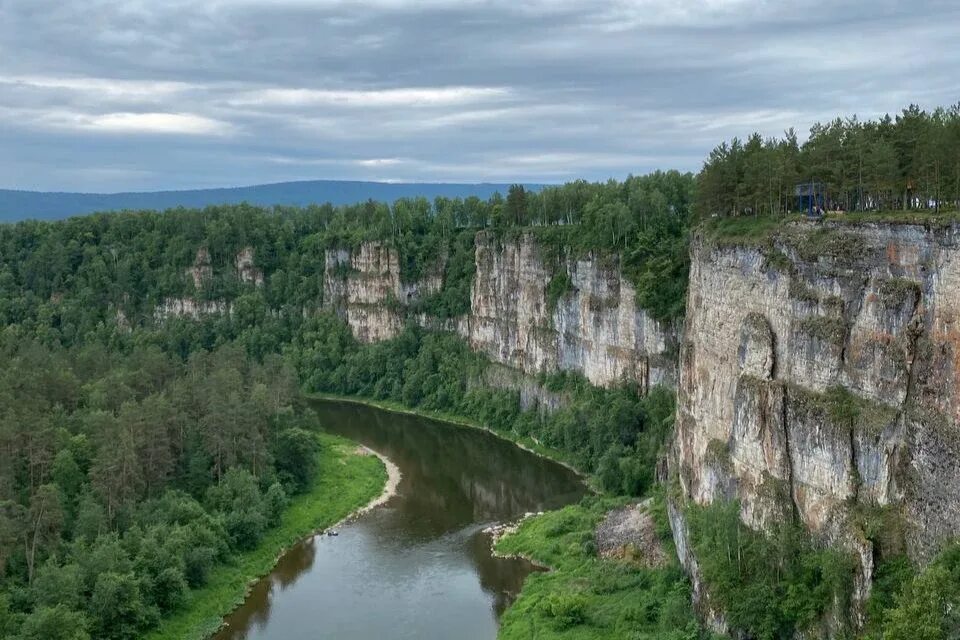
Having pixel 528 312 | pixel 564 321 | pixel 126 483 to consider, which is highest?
pixel 528 312

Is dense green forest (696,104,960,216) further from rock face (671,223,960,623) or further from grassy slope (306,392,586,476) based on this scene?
grassy slope (306,392,586,476)

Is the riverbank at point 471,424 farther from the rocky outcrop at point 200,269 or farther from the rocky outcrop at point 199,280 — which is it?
the rocky outcrop at point 200,269

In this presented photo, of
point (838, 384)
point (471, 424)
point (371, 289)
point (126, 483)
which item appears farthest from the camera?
point (371, 289)

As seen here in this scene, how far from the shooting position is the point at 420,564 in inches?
1785

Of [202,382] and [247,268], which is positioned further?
[247,268]

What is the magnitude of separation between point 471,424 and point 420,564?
29.8 m

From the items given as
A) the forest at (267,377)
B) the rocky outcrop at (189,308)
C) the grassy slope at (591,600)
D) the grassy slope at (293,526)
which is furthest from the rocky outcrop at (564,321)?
the rocky outcrop at (189,308)

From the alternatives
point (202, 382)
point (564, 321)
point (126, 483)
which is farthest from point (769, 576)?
point (202, 382)

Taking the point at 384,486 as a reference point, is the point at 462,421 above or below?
above

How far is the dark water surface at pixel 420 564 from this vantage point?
39.2 meters

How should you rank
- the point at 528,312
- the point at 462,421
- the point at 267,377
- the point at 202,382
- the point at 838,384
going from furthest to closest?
the point at 528,312
the point at 462,421
the point at 267,377
the point at 202,382
the point at 838,384

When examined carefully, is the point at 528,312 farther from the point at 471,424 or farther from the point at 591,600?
the point at 591,600

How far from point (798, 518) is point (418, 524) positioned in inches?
928

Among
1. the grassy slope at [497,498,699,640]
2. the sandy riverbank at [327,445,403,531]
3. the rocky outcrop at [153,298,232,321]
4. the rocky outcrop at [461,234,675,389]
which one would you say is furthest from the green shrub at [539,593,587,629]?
the rocky outcrop at [153,298,232,321]
